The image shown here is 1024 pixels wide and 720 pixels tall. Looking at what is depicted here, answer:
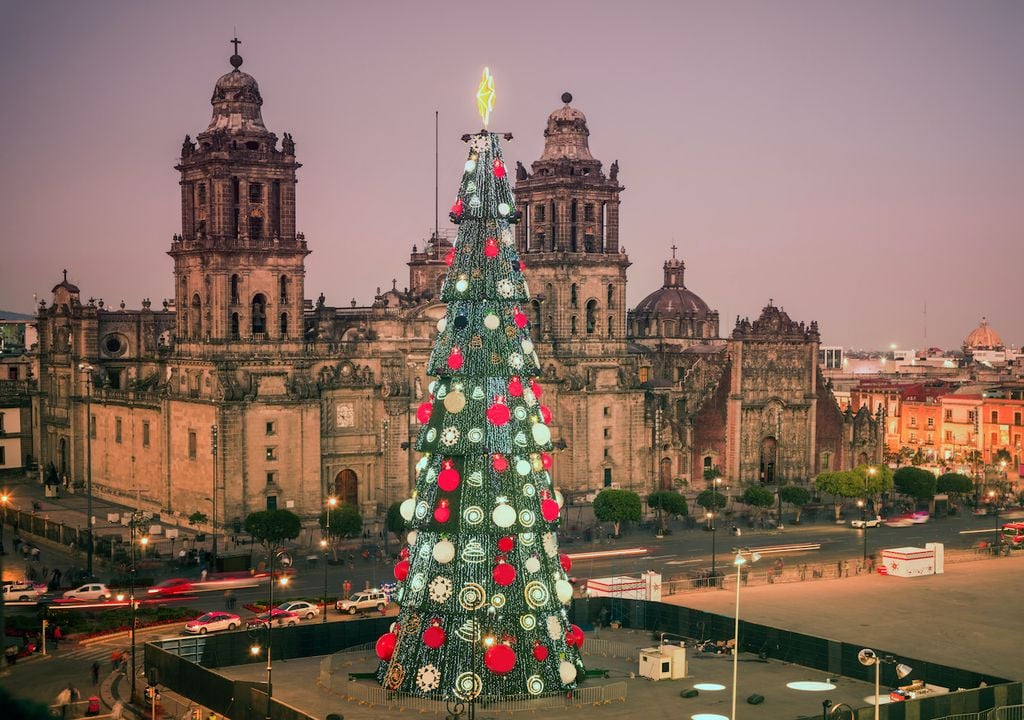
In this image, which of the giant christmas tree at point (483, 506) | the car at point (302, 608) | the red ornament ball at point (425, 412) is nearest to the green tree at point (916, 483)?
the car at point (302, 608)

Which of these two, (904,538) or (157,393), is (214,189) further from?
(904,538)

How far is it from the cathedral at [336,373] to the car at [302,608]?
23.8 meters

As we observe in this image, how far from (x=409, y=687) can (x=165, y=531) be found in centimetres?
4445

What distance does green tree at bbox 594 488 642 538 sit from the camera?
84625 millimetres

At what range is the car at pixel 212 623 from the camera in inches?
2188

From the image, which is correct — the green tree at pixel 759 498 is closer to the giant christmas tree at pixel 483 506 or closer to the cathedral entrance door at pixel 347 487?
the cathedral entrance door at pixel 347 487

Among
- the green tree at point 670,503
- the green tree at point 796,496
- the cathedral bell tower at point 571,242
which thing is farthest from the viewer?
the cathedral bell tower at point 571,242

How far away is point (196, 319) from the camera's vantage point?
85.7 metres

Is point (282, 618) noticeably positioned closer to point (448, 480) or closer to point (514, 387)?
point (448, 480)

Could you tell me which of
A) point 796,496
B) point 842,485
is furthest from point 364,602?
point 842,485

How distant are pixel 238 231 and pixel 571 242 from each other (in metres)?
25.5

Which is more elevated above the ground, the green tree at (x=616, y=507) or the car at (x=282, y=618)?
the green tree at (x=616, y=507)

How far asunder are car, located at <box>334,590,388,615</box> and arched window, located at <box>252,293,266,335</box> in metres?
28.1

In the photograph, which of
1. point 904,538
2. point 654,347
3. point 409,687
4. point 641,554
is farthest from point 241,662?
point 654,347
